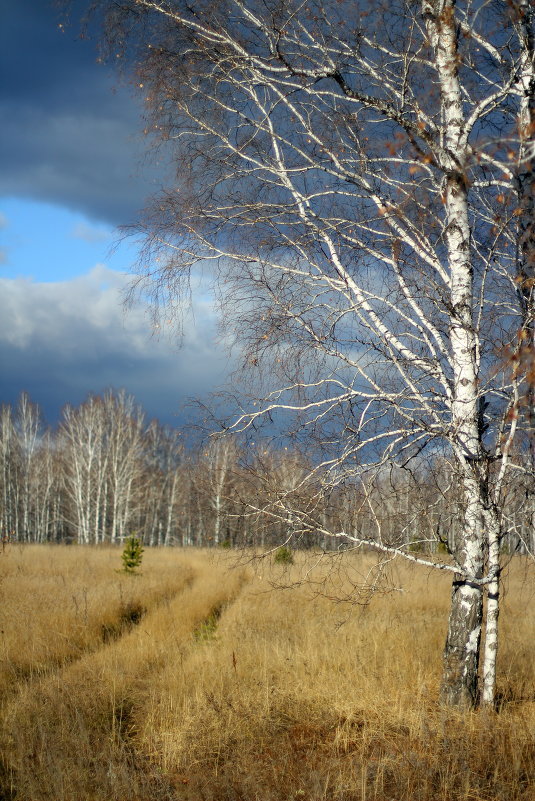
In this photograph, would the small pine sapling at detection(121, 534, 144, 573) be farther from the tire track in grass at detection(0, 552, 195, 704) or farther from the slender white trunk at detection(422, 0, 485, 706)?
the slender white trunk at detection(422, 0, 485, 706)

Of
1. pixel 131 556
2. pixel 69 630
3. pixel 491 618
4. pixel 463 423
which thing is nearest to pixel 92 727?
pixel 491 618

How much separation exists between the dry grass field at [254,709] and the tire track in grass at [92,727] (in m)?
0.02

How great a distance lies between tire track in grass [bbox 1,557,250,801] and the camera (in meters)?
4.15

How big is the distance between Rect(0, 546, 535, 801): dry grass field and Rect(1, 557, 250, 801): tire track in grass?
0.02 m

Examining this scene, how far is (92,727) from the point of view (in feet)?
17.5

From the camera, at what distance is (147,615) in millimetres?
10688

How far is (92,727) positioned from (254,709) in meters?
1.32

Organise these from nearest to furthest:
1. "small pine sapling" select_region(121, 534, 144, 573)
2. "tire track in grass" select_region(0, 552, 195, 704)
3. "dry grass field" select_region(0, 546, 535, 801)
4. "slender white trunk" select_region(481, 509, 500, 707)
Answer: "dry grass field" select_region(0, 546, 535, 801) → "slender white trunk" select_region(481, 509, 500, 707) → "tire track in grass" select_region(0, 552, 195, 704) → "small pine sapling" select_region(121, 534, 144, 573)

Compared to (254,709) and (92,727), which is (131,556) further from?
(254,709)

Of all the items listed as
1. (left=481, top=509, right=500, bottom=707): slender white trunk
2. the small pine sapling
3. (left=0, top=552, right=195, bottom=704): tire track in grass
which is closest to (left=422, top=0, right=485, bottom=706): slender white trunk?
(left=481, top=509, right=500, bottom=707): slender white trunk

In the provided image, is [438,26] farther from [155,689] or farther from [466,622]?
[155,689]

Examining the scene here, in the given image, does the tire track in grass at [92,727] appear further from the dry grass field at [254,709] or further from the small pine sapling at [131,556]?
the small pine sapling at [131,556]

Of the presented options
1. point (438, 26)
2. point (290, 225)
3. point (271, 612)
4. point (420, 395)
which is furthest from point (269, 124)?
point (271, 612)

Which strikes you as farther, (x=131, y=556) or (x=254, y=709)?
(x=131, y=556)
